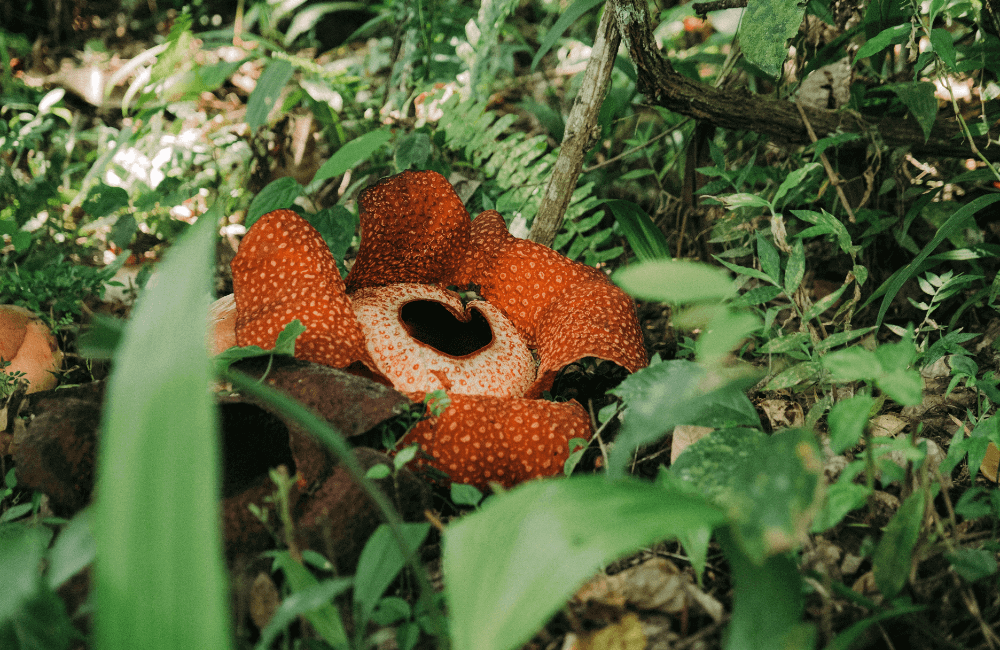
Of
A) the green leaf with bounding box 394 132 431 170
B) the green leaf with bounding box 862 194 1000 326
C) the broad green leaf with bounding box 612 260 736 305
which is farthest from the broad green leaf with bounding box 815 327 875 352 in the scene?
the green leaf with bounding box 394 132 431 170

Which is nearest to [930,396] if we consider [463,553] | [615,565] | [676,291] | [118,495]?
[615,565]

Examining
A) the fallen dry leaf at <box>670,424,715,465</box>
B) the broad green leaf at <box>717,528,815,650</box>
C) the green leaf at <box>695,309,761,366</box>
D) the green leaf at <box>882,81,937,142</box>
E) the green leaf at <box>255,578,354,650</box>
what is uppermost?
the green leaf at <box>882,81,937,142</box>

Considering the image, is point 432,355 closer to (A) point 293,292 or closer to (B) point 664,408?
(A) point 293,292

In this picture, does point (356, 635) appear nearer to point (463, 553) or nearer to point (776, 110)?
point (463, 553)

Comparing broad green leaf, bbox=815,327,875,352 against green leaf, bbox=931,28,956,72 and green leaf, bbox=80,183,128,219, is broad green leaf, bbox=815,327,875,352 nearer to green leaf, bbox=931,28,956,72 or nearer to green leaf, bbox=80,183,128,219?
green leaf, bbox=931,28,956,72

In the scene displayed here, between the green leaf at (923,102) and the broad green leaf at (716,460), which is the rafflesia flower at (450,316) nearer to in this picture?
the broad green leaf at (716,460)

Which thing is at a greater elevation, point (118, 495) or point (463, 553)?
point (118, 495)
